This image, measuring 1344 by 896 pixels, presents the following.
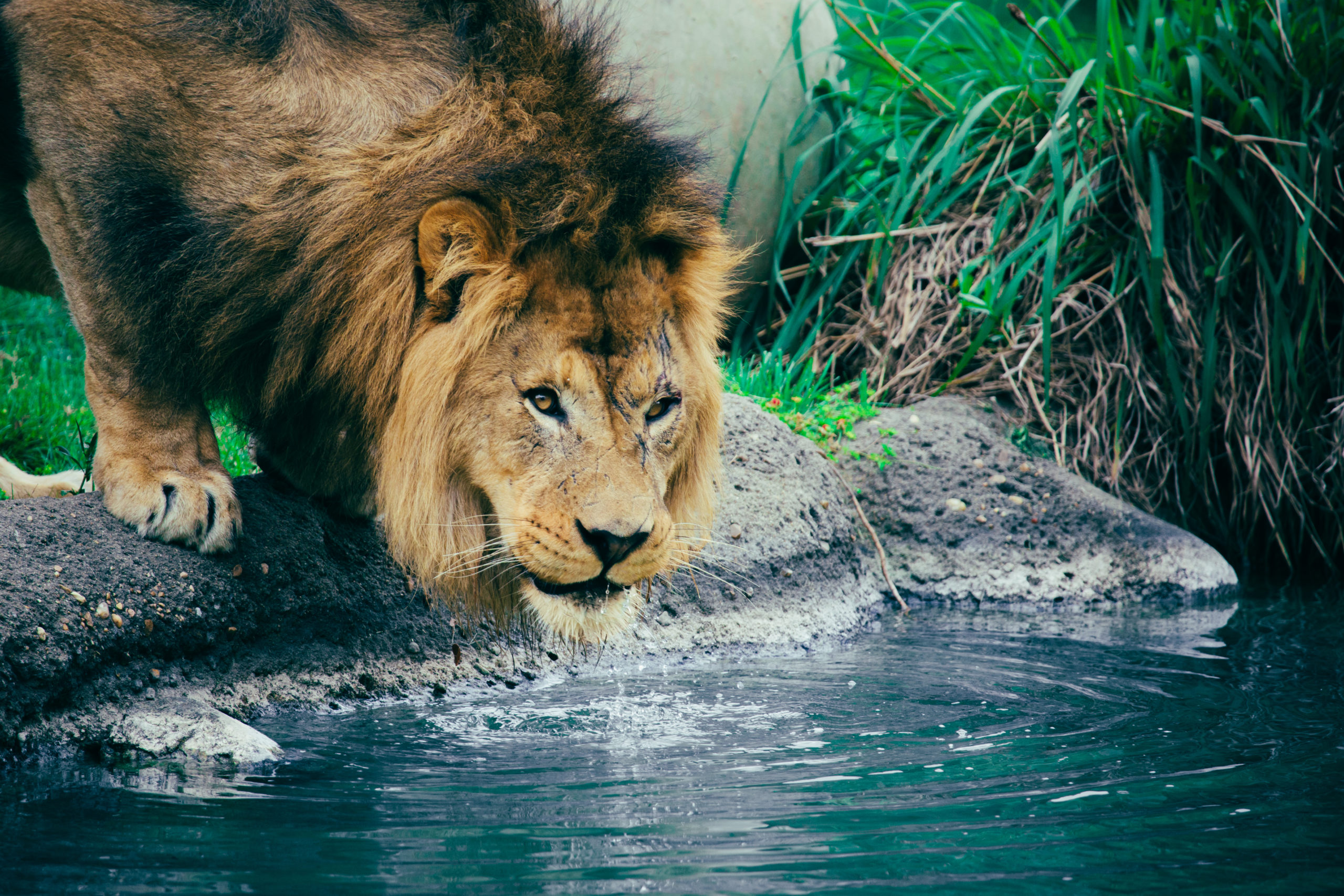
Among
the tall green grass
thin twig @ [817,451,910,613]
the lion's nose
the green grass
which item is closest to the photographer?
the lion's nose

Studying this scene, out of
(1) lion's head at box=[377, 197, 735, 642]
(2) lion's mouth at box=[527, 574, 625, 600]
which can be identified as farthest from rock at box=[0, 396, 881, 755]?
(2) lion's mouth at box=[527, 574, 625, 600]

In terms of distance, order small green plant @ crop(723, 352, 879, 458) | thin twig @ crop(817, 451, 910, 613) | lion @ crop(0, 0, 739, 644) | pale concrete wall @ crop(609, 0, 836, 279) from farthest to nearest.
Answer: pale concrete wall @ crop(609, 0, 836, 279), small green plant @ crop(723, 352, 879, 458), thin twig @ crop(817, 451, 910, 613), lion @ crop(0, 0, 739, 644)

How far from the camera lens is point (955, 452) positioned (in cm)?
471

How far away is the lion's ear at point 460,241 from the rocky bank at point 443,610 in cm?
90

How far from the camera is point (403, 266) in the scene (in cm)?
253

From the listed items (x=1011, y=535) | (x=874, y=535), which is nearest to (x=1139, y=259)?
(x=1011, y=535)

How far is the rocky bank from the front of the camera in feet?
7.98

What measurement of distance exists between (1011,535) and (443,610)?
2.27 meters

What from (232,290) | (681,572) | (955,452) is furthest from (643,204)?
(955,452)

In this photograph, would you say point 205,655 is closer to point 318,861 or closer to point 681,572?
point 318,861

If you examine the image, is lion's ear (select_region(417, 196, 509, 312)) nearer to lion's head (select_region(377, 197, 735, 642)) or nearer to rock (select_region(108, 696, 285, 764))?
lion's head (select_region(377, 197, 735, 642))

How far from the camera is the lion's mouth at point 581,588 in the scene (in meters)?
2.48

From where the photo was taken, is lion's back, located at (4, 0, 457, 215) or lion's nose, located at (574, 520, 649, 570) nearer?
lion's nose, located at (574, 520, 649, 570)

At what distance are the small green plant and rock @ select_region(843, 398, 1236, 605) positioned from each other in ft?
0.41
